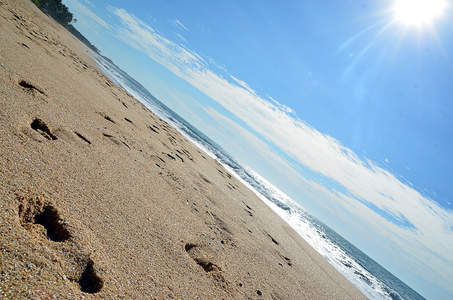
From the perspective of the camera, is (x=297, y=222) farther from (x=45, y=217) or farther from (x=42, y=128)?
(x=45, y=217)

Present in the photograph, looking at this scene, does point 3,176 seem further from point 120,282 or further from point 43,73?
point 43,73

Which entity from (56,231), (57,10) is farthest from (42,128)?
(57,10)

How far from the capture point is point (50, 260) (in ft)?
5.59

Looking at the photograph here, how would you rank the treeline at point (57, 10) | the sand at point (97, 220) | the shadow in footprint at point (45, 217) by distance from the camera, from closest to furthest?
the sand at point (97, 220)
the shadow in footprint at point (45, 217)
the treeline at point (57, 10)

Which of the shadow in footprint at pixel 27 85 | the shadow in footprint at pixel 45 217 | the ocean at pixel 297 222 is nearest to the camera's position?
the shadow in footprint at pixel 45 217

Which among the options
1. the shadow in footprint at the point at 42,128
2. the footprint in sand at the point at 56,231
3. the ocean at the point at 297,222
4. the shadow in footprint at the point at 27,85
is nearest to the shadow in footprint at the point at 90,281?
the footprint in sand at the point at 56,231

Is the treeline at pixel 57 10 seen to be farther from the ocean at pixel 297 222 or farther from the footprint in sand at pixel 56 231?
the footprint in sand at pixel 56 231

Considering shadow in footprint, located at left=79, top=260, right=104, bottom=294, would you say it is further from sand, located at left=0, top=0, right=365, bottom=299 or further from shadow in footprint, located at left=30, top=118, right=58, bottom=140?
shadow in footprint, located at left=30, top=118, right=58, bottom=140

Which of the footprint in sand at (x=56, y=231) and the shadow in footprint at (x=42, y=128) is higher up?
the shadow in footprint at (x=42, y=128)

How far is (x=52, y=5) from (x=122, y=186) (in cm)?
5701

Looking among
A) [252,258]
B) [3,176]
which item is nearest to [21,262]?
[3,176]

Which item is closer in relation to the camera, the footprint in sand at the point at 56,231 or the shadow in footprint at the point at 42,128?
the footprint in sand at the point at 56,231

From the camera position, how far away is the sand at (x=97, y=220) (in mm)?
1762

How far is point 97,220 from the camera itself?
2.43m
